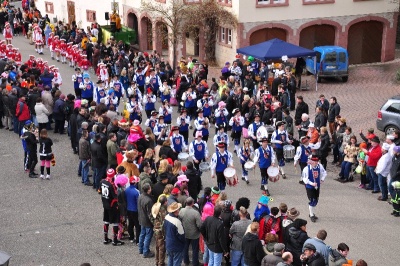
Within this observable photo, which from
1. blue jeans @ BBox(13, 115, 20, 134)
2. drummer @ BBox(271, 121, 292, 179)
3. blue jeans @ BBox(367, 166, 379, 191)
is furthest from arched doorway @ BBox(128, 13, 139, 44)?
blue jeans @ BBox(367, 166, 379, 191)

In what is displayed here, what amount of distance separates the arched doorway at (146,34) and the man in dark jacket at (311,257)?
27961 mm

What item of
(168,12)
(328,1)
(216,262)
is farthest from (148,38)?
(216,262)

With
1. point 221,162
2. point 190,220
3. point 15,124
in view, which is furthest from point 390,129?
point 15,124

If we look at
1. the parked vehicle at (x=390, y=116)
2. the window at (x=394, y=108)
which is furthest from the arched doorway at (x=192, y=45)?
the window at (x=394, y=108)

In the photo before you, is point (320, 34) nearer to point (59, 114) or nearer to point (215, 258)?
point (59, 114)

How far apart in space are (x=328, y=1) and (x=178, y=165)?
20.2 m

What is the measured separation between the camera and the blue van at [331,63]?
99.5 ft

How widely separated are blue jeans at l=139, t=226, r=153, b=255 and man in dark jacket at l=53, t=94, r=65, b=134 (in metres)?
9.50

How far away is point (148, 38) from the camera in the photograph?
3953cm

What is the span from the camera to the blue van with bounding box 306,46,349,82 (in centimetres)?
3033

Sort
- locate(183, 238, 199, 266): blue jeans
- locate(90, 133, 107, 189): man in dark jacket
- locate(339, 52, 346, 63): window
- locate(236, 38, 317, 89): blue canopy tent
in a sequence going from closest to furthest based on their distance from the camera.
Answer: locate(183, 238, 199, 266): blue jeans < locate(90, 133, 107, 189): man in dark jacket < locate(236, 38, 317, 89): blue canopy tent < locate(339, 52, 346, 63): window

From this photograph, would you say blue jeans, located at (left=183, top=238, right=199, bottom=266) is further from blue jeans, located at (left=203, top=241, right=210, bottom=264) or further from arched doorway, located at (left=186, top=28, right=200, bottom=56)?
arched doorway, located at (left=186, top=28, right=200, bottom=56)

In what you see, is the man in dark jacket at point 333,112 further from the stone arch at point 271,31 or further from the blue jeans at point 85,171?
the stone arch at point 271,31

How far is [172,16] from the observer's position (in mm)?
34469
